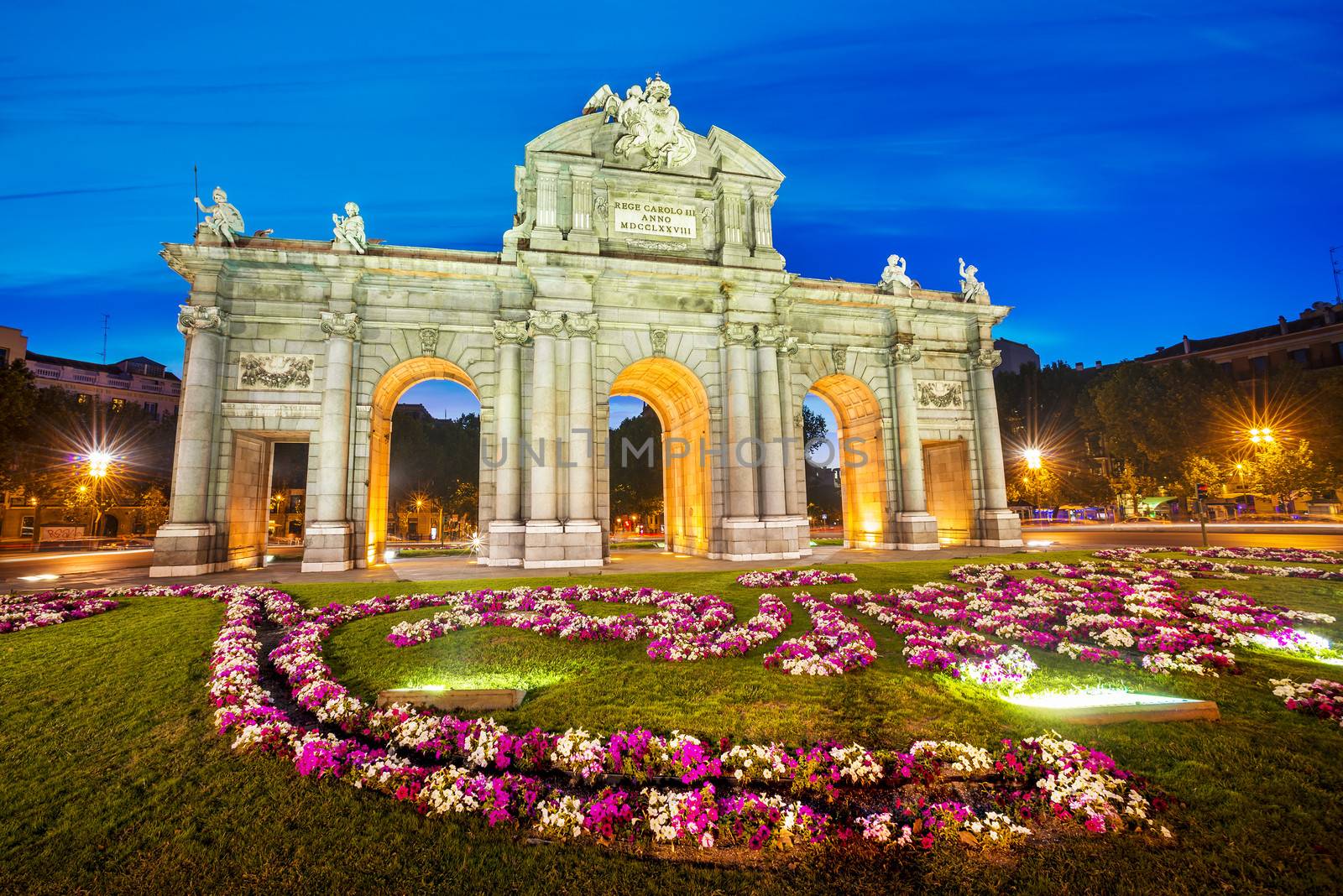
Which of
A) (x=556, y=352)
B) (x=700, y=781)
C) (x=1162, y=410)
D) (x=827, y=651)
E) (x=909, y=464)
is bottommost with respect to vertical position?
(x=700, y=781)

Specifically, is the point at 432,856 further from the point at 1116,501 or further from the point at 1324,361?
the point at 1324,361

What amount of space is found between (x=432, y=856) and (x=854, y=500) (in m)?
28.5

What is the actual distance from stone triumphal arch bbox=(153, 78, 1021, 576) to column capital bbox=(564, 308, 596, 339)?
0.23 feet

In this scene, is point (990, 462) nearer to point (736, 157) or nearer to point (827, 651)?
point (736, 157)

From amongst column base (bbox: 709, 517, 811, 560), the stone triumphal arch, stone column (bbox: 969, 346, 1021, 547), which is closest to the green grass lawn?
the stone triumphal arch

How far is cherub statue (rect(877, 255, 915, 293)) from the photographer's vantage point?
93.7 feet

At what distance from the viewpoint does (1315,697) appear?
645 centimetres

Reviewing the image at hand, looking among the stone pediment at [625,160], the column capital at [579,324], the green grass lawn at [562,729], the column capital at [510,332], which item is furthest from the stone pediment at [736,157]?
the green grass lawn at [562,729]

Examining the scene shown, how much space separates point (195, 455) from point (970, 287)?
34.4m

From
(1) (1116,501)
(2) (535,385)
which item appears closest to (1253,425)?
(1) (1116,501)

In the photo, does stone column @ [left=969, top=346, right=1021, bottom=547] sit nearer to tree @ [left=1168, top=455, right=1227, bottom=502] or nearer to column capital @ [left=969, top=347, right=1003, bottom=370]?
column capital @ [left=969, top=347, right=1003, bottom=370]

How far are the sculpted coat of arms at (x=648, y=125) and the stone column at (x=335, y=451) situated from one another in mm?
13208

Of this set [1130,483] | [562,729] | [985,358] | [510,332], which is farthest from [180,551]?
[1130,483]

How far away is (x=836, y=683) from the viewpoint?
764 centimetres
